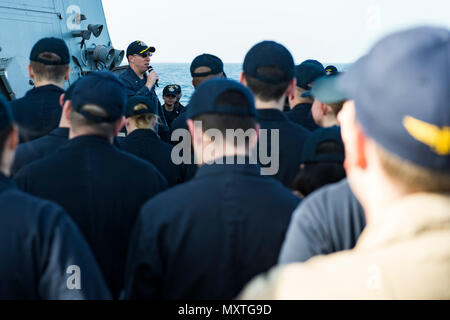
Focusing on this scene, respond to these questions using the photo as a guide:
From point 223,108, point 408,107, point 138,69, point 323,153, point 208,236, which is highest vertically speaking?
point 138,69

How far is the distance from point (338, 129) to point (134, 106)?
5.93 feet

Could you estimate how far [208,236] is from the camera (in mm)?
1820

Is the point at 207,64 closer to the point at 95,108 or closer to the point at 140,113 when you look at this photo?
the point at 140,113

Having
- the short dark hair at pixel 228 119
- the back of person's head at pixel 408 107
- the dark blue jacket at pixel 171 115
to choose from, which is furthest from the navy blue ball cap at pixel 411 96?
the dark blue jacket at pixel 171 115

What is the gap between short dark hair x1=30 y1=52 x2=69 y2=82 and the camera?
3711mm

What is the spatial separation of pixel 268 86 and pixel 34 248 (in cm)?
181

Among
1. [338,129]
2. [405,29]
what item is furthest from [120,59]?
[405,29]

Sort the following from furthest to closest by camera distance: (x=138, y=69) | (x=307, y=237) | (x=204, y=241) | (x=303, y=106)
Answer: (x=138, y=69) < (x=303, y=106) < (x=204, y=241) < (x=307, y=237)

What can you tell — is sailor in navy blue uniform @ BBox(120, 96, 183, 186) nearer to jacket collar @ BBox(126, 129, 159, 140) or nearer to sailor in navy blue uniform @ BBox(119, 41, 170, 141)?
jacket collar @ BBox(126, 129, 159, 140)

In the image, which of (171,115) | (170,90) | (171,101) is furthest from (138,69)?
(171,115)

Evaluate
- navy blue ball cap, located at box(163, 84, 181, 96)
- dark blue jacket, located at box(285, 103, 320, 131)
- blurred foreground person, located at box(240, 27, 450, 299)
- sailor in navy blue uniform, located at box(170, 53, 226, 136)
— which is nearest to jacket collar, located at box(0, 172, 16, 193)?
blurred foreground person, located at box(240, 27, 450, 299)

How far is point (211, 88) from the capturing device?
206 cm

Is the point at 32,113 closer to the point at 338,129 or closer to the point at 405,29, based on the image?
the point at 338,129
